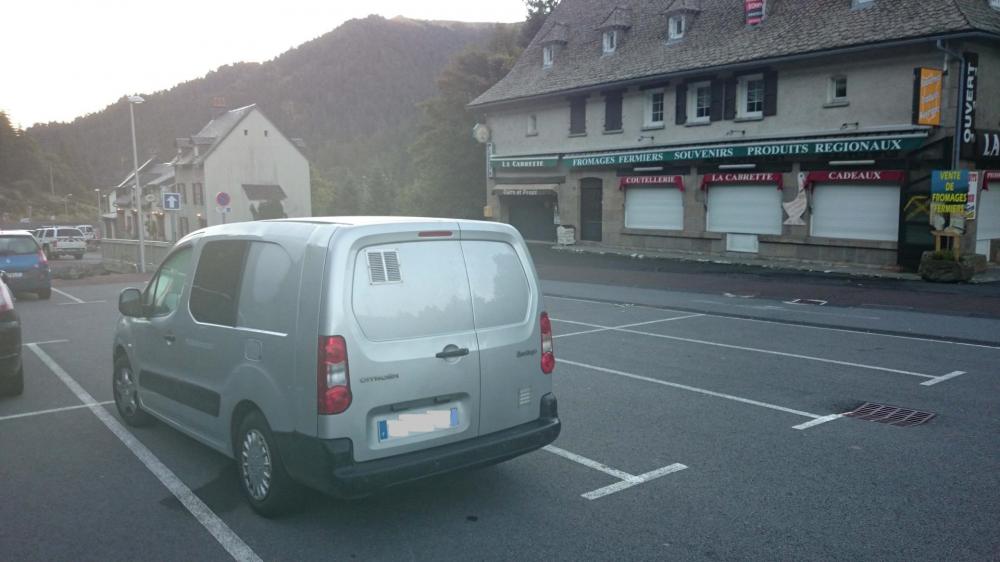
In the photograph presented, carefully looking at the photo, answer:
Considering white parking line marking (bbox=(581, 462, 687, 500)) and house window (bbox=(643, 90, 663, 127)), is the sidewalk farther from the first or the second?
white parking line marking (bbox=(581, 462, 687, 500))

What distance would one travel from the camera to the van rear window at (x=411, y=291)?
14.5 ft

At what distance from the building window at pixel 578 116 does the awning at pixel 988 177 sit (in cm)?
1469

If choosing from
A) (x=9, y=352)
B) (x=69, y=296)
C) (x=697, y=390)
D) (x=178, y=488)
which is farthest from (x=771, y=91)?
(x=178, y=488)

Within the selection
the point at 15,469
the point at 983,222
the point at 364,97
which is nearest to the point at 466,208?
the point at 983,222

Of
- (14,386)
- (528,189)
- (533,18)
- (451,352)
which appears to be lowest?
(14,386)

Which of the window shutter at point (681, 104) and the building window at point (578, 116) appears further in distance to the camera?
the building window at point (578, 116)

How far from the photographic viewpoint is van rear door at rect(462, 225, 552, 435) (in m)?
4.87

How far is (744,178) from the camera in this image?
24.9m

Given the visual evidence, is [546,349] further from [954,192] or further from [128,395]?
[954,192]

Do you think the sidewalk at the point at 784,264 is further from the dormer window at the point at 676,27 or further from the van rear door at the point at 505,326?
the van rear door at the point at 505,326

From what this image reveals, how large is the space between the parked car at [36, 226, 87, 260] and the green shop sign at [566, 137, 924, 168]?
32.2 meters

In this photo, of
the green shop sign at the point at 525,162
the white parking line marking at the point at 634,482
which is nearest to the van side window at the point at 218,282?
the white parking line marking at the point at 634,482

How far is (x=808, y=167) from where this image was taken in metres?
23.1

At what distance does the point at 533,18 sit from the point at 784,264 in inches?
1276
